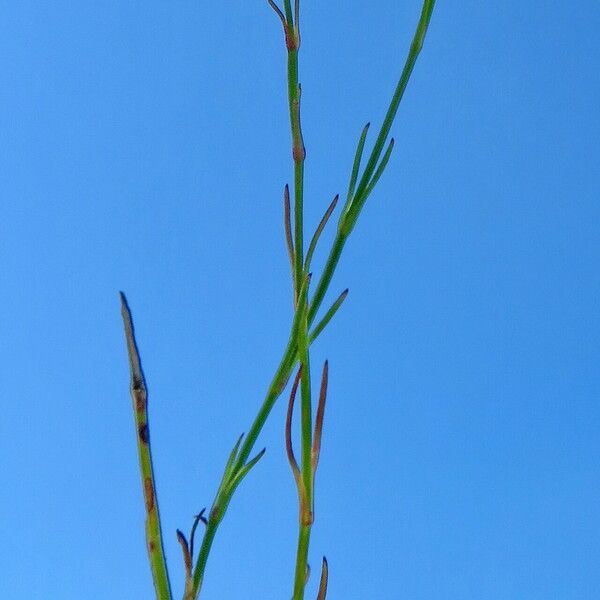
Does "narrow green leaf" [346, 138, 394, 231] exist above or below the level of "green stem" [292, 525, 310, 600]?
above

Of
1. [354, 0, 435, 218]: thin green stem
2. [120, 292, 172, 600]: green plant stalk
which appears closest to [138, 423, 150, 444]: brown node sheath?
[120, 292, 172, 600]: green plant stalk

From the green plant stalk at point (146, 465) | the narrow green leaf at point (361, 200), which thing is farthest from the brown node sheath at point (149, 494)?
the narrow green leaf at point (361, 200)

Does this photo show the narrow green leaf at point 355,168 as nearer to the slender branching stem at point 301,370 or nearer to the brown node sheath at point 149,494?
the slender branching stem at point 301,370

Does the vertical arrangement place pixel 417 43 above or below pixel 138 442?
above

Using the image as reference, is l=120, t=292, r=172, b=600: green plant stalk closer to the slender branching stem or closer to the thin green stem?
the slender branching stem

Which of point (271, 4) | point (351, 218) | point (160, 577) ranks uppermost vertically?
point (271, 4)

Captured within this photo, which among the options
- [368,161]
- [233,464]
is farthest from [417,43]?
[233,464]

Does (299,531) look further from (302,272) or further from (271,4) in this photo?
(271,4)

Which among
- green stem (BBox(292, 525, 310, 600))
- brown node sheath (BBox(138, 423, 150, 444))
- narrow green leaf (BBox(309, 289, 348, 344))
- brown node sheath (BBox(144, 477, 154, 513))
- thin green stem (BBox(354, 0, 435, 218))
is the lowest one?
green stem (BBox(292, 525, 310, 600))
